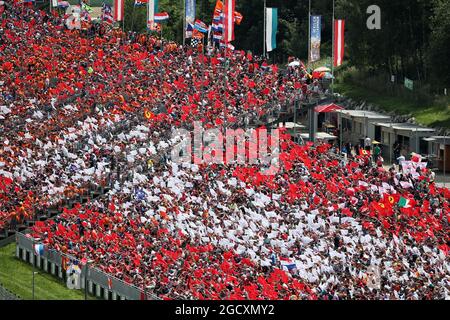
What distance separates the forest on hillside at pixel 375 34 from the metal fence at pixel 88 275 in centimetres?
2417

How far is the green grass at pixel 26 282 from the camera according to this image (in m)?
55.0

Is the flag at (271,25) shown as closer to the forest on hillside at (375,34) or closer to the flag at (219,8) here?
the flag at (219,8)

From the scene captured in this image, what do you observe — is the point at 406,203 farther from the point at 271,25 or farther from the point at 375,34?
the point at 375,34

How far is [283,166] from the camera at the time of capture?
62.6 metres

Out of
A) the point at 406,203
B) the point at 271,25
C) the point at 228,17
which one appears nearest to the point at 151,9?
the point at 271,25

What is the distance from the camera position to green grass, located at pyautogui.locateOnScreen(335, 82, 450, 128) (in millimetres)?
73000

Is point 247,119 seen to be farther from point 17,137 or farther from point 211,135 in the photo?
point 17,137

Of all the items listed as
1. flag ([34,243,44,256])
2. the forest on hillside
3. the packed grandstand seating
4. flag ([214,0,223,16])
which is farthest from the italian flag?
flag ([214,0,223,16])

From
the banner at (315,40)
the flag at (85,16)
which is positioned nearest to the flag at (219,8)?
the banner at (315,40)

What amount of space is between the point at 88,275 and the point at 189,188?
26.0 feet

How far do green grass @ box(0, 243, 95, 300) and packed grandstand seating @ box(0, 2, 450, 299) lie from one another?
4.01 ft

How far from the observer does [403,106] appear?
3036 inches

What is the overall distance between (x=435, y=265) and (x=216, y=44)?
3949 centimetres
